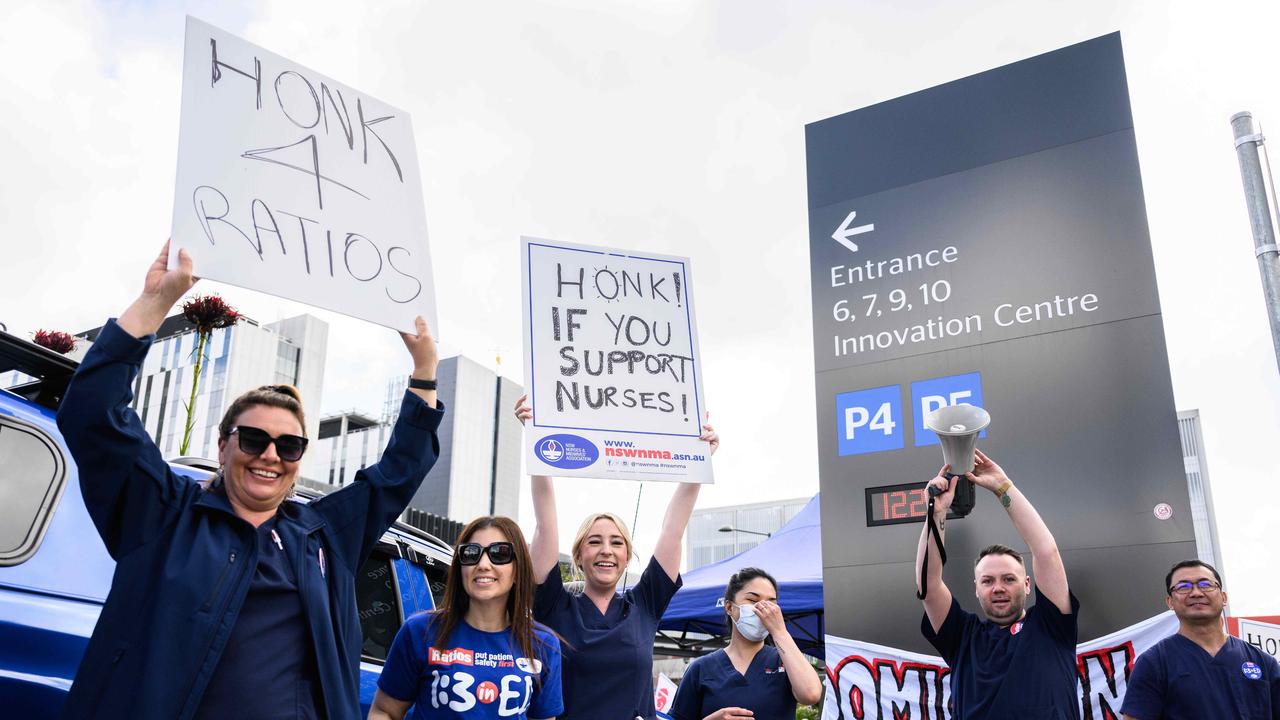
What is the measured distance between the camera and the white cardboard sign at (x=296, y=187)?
2.79 metres

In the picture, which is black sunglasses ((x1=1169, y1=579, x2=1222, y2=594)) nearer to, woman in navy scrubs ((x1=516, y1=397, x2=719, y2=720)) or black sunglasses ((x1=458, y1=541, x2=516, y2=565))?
woman in navy scrubs ((x1=516, y1=397, x2=719, y2=720))

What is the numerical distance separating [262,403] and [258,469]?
0.57 feet

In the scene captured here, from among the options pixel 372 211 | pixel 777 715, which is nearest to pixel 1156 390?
pixel 777 715

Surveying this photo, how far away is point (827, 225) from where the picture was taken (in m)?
9.36

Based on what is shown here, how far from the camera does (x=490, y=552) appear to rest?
313 centimetres

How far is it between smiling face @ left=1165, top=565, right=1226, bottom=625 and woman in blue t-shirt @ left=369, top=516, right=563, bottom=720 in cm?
310

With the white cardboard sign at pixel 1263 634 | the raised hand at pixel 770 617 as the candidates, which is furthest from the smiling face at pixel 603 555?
the white cardboard sign at pixel 1263 634

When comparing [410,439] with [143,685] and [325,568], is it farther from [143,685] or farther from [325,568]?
[143,685]

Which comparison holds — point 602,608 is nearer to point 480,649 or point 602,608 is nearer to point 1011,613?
point 480,649

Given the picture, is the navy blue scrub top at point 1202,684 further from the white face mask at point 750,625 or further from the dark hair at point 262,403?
the dark hair at point 262,403

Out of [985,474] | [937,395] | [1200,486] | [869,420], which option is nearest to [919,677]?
[869,420]

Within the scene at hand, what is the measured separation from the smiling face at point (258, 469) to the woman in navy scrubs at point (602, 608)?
1.32 meters

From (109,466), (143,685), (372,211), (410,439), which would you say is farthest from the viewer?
(372,211)

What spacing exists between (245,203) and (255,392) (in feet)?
2.27
